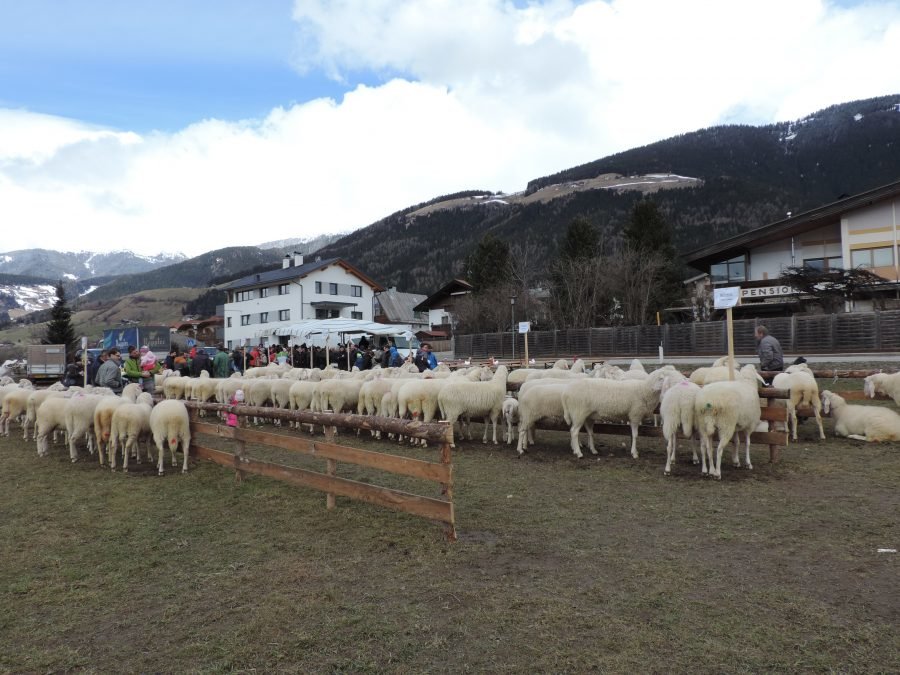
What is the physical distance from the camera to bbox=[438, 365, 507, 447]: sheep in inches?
412

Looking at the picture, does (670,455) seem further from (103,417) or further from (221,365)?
(221,365)

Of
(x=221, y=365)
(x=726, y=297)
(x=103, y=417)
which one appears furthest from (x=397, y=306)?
(x=726, y=297)

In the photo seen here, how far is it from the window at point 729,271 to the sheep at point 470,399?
1243 inches

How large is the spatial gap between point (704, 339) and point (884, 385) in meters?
19.0

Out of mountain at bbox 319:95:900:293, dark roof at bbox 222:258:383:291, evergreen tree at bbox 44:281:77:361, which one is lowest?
evergreen tree at bbox 44:281:77:361

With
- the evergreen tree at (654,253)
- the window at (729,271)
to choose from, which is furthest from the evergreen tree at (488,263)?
the window at (729,271)

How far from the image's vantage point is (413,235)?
13600cm

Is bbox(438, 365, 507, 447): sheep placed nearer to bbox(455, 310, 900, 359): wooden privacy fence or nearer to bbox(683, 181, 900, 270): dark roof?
bbox(455, 310, 900, 359): wooden privacy fence

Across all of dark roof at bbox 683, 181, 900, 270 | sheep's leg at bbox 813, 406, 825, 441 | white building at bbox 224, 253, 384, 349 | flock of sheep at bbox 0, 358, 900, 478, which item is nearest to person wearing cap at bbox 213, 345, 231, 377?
flock of sheep at bbox 0, 358, 900, 478

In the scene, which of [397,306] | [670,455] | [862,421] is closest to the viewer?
[670,455]

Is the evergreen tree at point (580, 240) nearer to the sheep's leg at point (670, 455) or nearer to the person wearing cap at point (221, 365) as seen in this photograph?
the person wearing cap at point (221, 365)

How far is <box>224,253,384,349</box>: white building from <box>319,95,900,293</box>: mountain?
2964cm

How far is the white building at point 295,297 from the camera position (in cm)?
6044

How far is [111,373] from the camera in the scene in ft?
42.9
